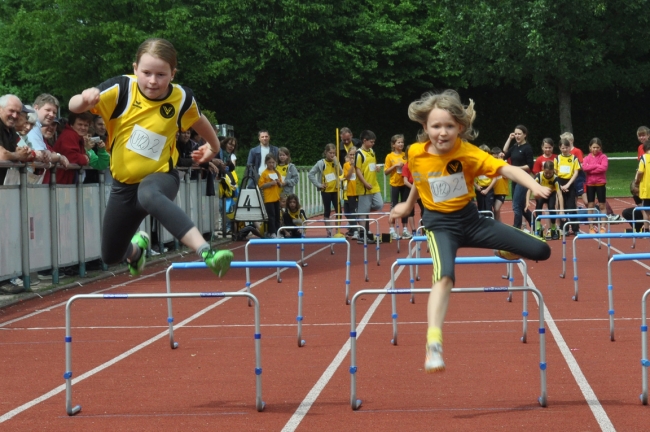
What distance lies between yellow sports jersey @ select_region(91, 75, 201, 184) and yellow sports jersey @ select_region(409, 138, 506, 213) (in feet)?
4.86

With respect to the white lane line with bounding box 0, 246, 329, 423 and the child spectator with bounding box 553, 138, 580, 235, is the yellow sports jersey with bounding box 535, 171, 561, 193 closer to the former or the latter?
the child spectator with bounding box 553, 138, 580, 235

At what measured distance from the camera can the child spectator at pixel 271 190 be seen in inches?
797

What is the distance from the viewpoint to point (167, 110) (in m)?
6.40

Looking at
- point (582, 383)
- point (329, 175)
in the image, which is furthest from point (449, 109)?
point (329, 175)

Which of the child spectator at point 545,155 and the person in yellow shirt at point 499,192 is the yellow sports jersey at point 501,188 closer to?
the person in yellow shirt at point 499,192

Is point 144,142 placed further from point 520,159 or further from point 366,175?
point 520,159

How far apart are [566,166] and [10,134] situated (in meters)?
11.9

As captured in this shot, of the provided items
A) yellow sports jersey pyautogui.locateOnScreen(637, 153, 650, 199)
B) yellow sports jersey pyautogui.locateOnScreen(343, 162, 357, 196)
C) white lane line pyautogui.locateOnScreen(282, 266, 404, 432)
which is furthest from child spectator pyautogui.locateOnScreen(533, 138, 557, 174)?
white lane line pyautogui.locateOnScreen(282, 266, 404, 432)

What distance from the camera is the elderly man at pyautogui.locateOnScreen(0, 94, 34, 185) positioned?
38.6 ft

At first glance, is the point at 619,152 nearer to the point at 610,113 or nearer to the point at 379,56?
the point at 610,113

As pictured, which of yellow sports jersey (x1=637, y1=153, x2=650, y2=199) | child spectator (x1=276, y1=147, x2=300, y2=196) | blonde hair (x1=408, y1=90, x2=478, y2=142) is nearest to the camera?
blonde hair (x1=408, y1=90, x2=478, y2=142)

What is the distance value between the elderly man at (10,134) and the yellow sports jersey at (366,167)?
9136 mm

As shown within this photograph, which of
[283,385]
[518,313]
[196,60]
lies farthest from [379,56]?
[283,385]

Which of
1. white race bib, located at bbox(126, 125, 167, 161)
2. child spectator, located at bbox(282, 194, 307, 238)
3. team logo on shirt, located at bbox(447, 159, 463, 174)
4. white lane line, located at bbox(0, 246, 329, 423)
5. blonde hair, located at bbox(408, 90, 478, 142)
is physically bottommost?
white lane line, located at bbox(0, 246, 329, 423)
